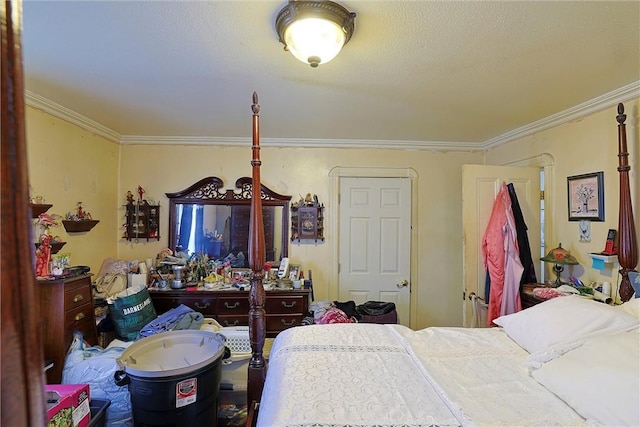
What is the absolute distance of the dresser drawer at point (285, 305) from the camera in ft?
9.53

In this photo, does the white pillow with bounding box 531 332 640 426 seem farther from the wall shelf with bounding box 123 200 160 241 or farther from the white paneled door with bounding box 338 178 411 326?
the wall shelf with bounding box 123 200 160 241

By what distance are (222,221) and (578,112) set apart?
3.28m

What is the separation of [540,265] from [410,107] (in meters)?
1.83

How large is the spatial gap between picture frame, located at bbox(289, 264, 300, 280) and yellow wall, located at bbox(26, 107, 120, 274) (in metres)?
1.85

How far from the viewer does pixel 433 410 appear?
100 cm

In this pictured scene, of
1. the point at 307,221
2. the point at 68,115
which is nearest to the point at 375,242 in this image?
the point at 307,221

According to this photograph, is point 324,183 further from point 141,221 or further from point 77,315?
point 77,315

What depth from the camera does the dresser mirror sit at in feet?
11.0

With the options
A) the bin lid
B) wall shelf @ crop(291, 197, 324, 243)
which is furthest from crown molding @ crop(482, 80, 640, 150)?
the bin lid

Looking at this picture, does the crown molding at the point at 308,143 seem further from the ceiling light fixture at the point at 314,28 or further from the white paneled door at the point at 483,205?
the ceiling light fixture at the point at 314,28

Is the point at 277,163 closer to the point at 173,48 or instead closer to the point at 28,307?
the point at 173,48

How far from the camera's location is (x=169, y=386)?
66.5 inches

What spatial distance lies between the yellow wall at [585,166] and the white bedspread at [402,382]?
1.26m

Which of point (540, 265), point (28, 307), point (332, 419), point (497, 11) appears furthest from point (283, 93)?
point (540, 265)
